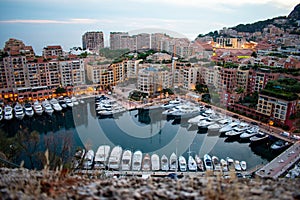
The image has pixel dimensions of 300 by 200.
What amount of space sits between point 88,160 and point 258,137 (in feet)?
14.3

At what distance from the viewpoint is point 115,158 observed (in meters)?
4.90

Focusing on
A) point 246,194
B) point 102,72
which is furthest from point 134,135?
point 102,72

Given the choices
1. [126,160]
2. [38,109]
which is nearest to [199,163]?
[126,160]

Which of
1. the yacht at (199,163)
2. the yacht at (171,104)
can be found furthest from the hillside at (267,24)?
the yacht at (199,163)

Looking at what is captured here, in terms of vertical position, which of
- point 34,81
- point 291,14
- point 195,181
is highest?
point 291,14

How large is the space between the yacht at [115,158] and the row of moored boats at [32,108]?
13.7 feet

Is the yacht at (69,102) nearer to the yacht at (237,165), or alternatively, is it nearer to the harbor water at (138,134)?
the harbor water at (138,134)

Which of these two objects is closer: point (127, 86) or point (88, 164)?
point (88, 164)

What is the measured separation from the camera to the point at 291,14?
23172mm

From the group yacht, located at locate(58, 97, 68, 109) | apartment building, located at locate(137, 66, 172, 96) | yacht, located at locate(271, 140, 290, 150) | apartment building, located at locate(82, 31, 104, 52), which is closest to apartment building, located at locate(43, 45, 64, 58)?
yacht, located at locate(58, 97, 68, 109)

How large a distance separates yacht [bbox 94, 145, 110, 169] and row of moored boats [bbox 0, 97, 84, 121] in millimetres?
3940

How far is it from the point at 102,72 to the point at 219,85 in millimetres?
5559

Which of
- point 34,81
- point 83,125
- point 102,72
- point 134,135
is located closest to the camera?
point 134,135

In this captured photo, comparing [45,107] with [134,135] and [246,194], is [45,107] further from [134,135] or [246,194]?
[246,194]
